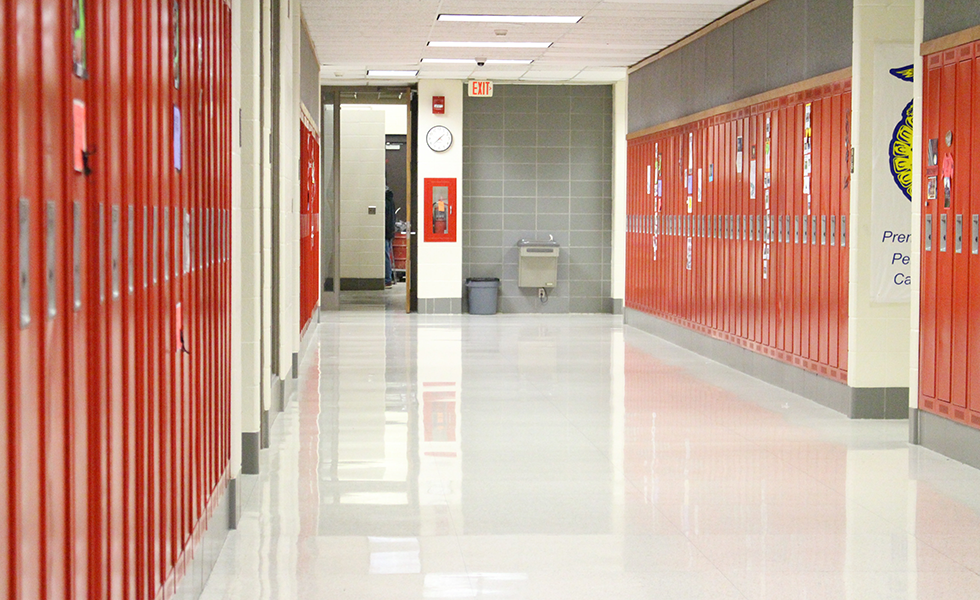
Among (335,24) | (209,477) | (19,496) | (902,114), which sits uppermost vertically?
(335,24)

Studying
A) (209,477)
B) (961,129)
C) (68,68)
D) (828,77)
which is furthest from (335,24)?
(68,68)

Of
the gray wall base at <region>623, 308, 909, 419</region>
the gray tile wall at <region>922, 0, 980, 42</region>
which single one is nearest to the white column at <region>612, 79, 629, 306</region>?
the gray wall base at <region>623, 308, 909, 419</region>

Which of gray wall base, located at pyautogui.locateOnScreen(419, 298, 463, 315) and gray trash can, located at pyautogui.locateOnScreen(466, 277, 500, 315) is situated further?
gray wall base, located at pyautogui.locateOnScreen(419, 298, 463, 315)

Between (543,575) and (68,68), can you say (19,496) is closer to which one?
(68,68)

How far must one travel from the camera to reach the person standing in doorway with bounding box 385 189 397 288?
19672mm

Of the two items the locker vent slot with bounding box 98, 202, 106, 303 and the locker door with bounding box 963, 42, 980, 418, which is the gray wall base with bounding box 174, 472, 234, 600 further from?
the locker door with bounding box 963, 42, 980, 418

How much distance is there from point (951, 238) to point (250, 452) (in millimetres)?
3725

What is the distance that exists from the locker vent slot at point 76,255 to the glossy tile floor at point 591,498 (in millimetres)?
1908

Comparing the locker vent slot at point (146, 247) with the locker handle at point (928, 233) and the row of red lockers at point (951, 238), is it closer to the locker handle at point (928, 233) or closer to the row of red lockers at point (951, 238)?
the row of red lockers at point (951, 238)

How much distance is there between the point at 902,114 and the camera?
283 inches

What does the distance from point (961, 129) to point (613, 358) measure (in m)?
4.85

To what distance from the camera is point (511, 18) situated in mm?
10125

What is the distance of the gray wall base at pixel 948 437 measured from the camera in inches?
232

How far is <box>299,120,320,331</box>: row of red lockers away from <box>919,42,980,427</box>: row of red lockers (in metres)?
5.45
